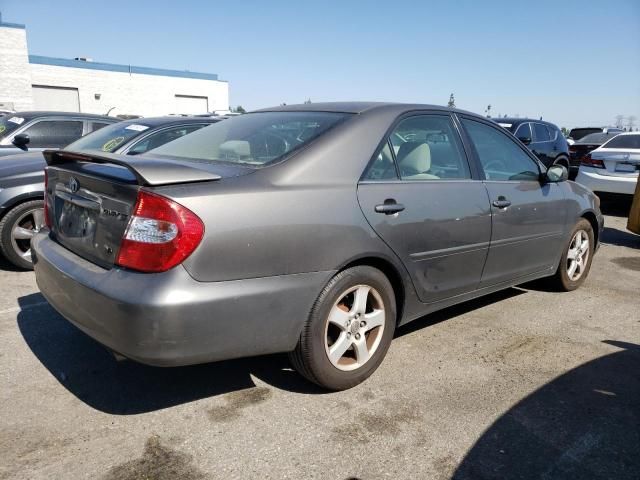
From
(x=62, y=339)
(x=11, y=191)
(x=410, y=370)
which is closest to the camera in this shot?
(x=410, y=370)

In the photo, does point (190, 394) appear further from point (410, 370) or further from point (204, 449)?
point (410, 370)

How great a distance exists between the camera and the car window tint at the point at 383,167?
2.99 metres

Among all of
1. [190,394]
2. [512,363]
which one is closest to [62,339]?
[190,394]

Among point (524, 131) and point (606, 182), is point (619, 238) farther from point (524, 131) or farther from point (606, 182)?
point (524, 131)

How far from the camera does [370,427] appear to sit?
260 cm

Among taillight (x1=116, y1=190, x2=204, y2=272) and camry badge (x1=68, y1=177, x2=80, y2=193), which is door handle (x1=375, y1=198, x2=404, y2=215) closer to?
taillight (x1=116, y1=190, x2=204, y2=272)


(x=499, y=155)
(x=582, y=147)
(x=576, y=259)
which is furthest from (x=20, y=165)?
(x=582, y=147)

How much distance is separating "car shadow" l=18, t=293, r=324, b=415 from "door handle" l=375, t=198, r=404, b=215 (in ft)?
3.49

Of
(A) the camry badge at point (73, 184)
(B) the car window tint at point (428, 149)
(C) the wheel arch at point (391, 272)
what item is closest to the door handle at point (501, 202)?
(B) the car window tint at point (428, 149)

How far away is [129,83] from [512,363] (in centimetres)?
4015

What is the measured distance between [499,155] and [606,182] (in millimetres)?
5601

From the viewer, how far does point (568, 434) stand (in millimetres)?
2582

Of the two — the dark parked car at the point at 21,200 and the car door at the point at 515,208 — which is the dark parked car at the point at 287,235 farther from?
the dark parked car at the point at 21,200

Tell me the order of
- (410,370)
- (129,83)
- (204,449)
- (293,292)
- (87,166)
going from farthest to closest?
(129,83)
(410,370)
(87,166)
(293,292)
(204,449)
